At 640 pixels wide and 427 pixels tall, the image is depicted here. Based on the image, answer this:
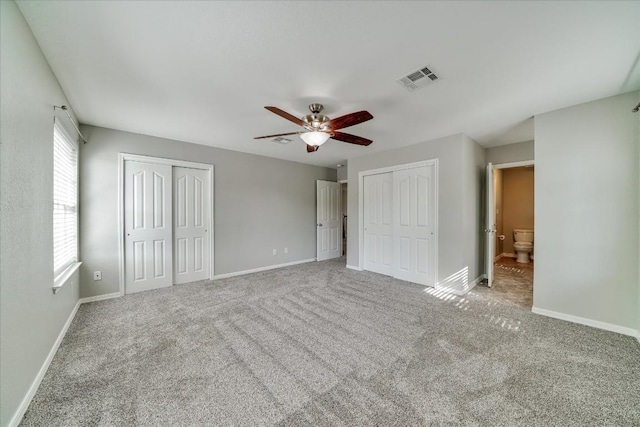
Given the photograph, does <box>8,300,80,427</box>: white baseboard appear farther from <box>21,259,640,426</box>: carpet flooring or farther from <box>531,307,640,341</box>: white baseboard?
<box>531,307,640,341</box>: white baseboard

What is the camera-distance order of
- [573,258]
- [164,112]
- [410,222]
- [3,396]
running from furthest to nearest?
[410,222] < [164,112] < [573,258] < [3,396]

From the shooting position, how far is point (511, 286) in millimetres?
3803

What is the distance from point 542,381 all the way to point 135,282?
4766 millimetres

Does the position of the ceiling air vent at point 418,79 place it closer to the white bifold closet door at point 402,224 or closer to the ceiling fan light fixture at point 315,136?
the ceiling fan light fixture at point 315,136

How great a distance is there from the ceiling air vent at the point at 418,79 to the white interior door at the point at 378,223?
2.36m

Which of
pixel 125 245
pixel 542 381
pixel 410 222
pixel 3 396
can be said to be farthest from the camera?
pixel 410 222

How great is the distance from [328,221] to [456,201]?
3108 mm

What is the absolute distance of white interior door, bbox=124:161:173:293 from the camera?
3498 mm

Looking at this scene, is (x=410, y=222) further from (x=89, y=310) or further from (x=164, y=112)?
(x=89, y=310)

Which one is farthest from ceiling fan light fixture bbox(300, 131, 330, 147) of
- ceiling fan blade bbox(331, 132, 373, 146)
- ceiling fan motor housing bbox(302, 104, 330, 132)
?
ceiling fan blade bbox(331, 132, 373, 146)

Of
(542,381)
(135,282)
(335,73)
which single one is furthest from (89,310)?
(542,381)

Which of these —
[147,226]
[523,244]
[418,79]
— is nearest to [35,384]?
[147,226]

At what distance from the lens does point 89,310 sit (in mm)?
2912

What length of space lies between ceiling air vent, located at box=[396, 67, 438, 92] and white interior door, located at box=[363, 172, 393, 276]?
2364 millimetres
